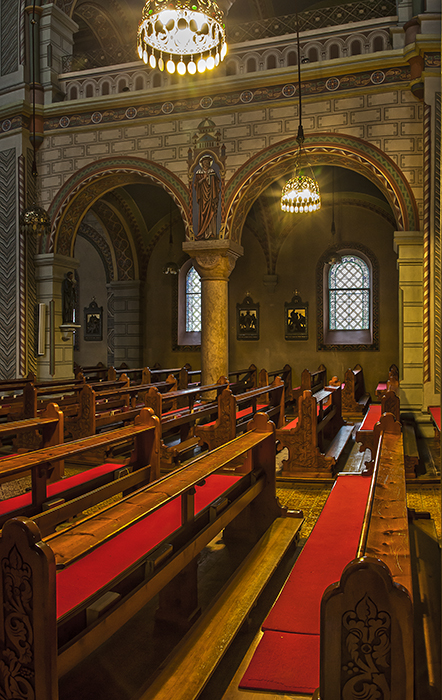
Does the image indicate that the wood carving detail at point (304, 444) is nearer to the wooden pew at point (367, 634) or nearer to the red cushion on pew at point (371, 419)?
the red cushion on pew at point (371, 419)

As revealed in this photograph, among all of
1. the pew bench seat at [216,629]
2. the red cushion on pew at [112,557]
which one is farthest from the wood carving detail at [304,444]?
the red cushion on pew at [112,557]

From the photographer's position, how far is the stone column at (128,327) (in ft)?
52.4

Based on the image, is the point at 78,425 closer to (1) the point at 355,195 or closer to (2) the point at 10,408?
(2) the point at 10,408

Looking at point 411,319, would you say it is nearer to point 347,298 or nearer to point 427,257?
point 427,257

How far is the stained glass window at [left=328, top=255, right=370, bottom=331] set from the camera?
14.7 meters

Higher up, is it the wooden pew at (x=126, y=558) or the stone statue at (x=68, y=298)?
the stone statue at (x=68, y=298)

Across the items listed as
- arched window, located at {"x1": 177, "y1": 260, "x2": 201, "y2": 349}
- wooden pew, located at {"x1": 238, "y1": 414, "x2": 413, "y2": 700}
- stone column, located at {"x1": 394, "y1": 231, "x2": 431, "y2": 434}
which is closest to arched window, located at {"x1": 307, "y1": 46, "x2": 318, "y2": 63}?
stone column, located at {"x1": 394, "y1": 231, "x2": 431, "y2": 434}

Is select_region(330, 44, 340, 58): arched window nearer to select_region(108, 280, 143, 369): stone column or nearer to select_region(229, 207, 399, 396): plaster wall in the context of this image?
select_region(229, 207, 399, 396): plaster wall

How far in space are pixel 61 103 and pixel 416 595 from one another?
10.9 metres

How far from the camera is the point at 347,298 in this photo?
14.8 meters

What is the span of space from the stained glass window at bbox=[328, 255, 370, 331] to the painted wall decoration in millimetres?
2073

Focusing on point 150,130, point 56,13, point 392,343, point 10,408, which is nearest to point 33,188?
point 150,130

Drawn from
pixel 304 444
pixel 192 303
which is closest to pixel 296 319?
pixel 192 303

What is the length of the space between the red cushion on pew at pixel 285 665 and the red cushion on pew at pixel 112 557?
0.68 metres
